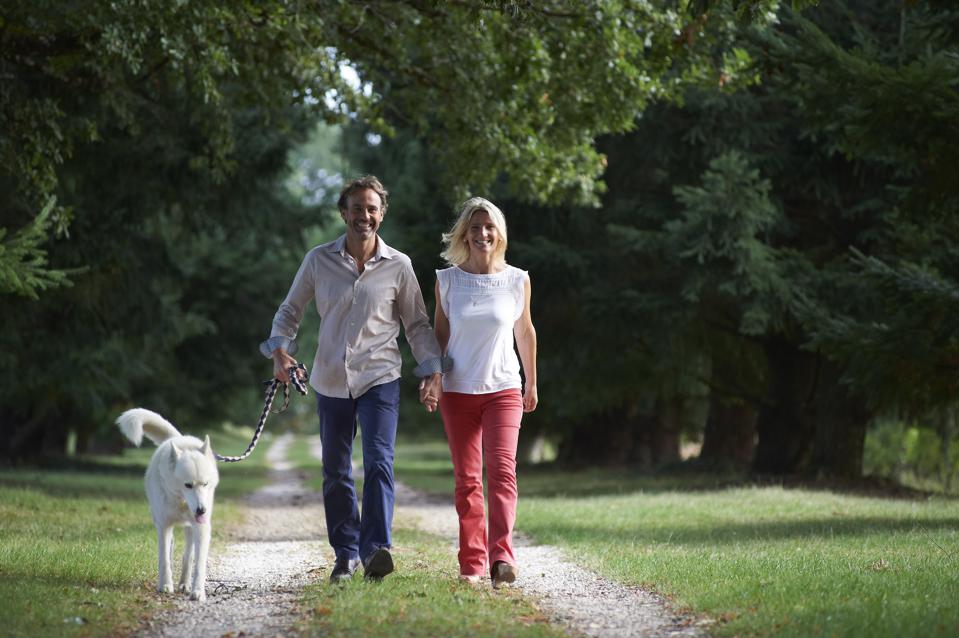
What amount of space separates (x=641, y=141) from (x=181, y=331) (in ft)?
33.9

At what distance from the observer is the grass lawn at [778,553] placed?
6.62m

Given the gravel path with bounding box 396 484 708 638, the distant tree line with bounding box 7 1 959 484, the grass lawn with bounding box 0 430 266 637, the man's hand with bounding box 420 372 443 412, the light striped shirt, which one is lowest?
the grass lawn with bounding box 0 430 266 637

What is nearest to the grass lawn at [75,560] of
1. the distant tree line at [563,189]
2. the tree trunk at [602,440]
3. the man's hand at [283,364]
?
the man's hand at [283,364]

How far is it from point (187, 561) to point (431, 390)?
1949mm

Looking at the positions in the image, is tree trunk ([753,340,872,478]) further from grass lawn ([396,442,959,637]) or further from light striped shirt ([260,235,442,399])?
light striped shirt ([260,235,442,399])

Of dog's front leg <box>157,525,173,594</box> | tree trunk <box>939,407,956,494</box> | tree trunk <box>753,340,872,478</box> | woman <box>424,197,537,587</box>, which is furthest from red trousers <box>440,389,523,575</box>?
tree trunk <box>939,407,956,494</box>

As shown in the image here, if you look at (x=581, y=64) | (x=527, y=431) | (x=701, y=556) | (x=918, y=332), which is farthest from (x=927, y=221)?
(x=527, y=431)

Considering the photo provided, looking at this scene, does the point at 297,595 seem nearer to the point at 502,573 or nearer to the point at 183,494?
the point at 183,494

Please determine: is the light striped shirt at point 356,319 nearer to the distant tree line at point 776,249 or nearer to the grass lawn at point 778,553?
the grass lawn at point 778,553

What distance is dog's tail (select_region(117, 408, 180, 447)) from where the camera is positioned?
789cm

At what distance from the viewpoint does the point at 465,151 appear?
54.8 ft

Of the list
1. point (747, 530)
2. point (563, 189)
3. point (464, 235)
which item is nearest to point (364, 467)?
point (464, 235)

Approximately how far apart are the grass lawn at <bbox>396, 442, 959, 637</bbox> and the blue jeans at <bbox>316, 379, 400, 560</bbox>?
1880 millimetres

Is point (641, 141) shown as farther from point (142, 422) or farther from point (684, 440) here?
point (684, 440)
